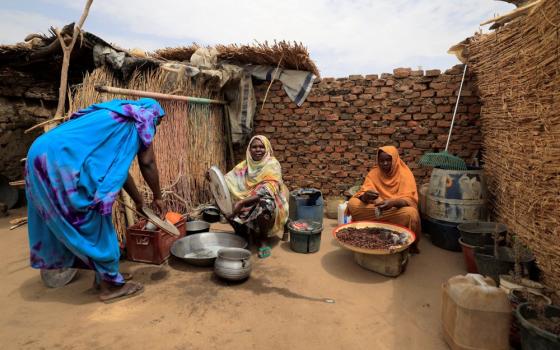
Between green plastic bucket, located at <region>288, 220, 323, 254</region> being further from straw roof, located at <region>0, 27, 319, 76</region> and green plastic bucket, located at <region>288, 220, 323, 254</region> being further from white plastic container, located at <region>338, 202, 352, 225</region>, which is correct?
straw roof, located at <region>0, 27, 319, 76</region>

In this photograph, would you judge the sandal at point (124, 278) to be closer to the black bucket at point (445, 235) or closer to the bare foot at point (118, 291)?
the bare foot at point (118, 291)

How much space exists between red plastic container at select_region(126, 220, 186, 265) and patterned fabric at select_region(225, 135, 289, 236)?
86 centimetres

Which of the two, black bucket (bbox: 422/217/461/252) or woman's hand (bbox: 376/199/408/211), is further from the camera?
black bucket (bbox: 422/217/461/252)

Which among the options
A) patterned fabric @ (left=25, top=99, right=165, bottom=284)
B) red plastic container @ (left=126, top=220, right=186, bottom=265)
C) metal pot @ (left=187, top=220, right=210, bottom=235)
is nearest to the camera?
patterned fabric @ (left=25, top=99, right=165, bottom=284)

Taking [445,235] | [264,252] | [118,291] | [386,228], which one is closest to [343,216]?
[386,228]

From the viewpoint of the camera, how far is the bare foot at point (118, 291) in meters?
2.71

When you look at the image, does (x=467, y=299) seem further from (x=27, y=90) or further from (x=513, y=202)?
(x=27, y=90)

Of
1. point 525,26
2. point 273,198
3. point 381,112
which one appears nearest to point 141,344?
point 273,198

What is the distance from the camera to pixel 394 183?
4035 mm

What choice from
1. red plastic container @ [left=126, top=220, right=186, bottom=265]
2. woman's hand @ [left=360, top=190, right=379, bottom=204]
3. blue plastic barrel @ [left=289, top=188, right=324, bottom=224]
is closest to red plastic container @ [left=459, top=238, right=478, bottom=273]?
woman's hand @ [left=360, top=190, right=379, bottom=204]

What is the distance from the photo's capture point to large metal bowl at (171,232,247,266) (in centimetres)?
359

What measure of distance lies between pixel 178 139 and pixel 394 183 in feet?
10.1

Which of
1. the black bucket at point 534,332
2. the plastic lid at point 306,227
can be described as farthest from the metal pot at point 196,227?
the black bucket at point 534,332

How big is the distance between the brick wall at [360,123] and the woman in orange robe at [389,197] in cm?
151
